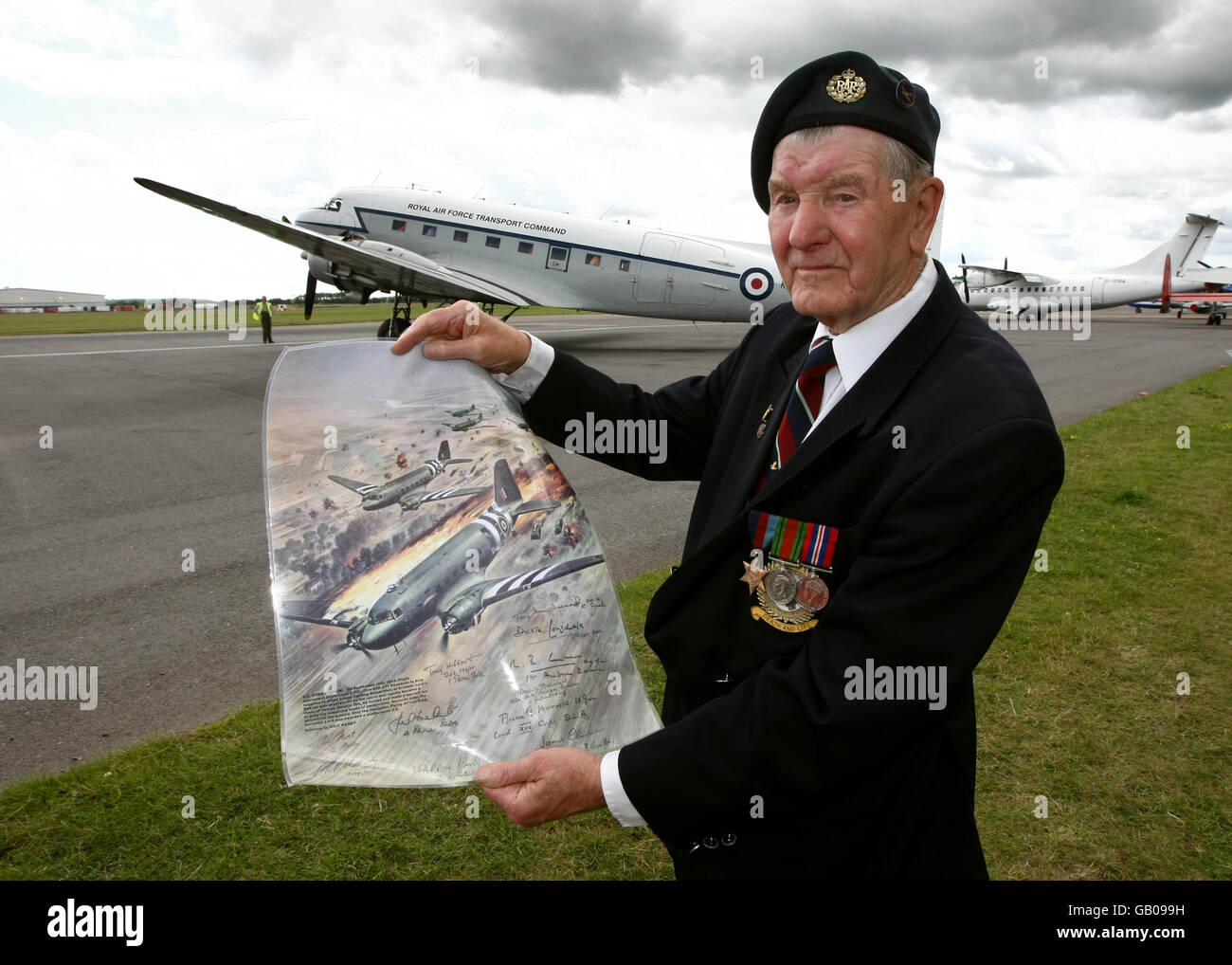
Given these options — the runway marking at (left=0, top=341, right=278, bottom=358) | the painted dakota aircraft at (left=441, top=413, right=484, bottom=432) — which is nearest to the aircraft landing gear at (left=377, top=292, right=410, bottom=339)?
the runway marking at (left=0, top=341, right=278, bottom=358)

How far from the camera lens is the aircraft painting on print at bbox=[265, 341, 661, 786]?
5.56 ft

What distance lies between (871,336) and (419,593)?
3.85 feet

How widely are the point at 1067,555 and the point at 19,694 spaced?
7353mm

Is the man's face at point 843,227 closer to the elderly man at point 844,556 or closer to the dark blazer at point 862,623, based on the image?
the elderly man at point 844,556

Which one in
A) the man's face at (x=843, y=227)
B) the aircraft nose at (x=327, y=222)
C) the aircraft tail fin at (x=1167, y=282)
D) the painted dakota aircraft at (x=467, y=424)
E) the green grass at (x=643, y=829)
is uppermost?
the aircraft tail fin at (x=1167, y=282)

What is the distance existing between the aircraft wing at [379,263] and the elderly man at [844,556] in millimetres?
17288

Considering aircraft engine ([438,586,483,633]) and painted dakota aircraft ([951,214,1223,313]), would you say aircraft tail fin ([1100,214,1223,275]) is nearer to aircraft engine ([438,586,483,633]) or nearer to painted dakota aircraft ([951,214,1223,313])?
painted dakota aircraft ([951,214,1223,313])

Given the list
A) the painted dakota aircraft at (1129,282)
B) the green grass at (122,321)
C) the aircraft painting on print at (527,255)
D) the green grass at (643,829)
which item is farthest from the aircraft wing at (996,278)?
the green grass at (643,829)

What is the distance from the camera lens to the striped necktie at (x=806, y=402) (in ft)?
5.88

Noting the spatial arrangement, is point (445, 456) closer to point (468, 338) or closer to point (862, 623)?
point (468, 338)

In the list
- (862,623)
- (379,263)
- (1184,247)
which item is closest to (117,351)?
(379,263)

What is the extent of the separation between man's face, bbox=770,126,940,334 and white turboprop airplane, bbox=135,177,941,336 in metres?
19.5

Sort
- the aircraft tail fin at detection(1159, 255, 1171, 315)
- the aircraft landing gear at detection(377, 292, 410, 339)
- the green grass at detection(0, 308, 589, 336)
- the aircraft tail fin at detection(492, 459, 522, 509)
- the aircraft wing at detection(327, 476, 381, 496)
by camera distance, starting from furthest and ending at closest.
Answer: the aircraft tail fin at detection(1159, 255, 1171, 315)
the green grass at detection(0, 308, 589, 336)
the aircraft landing gear at detection(377, 292, 410, 339)
the aircraft tail fin at detection(492, 459, 522, 509)
the aircraft wing at detection(327, 476, 381, 496)
